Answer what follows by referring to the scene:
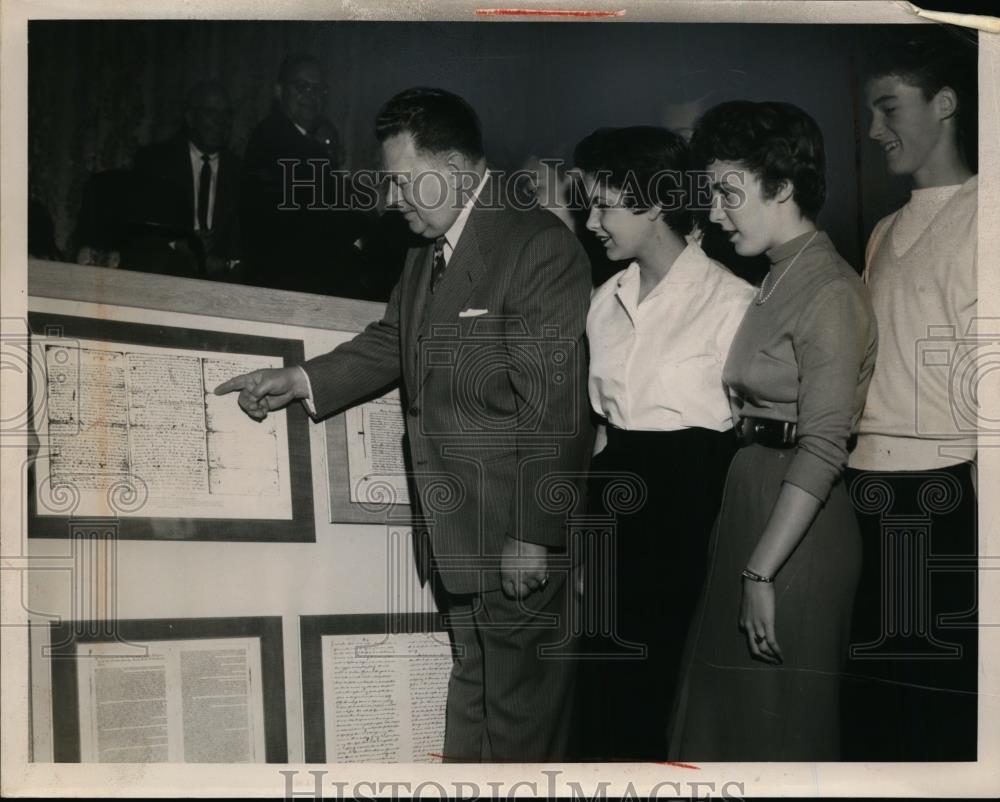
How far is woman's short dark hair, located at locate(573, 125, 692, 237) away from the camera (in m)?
2.76

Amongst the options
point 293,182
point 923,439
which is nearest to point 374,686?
point 293,182

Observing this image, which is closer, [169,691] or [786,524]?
[786,524]

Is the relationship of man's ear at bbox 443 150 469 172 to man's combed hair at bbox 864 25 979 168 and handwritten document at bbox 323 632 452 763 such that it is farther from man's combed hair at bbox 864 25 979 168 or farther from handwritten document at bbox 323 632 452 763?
handwritten document at bbox 323 632 452 763

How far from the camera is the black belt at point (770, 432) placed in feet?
8.72

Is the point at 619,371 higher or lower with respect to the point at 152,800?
higher

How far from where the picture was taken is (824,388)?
2.65 meters

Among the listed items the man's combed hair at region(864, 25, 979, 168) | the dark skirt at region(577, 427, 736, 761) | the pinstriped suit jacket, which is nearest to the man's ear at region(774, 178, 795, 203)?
the man's combed hair at region(864, 25, 979, 168)

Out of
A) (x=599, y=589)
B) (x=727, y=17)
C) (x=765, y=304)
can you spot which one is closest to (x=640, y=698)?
(x=599, y=589)

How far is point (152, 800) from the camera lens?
2832mm

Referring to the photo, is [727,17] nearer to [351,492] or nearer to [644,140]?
[644,140]

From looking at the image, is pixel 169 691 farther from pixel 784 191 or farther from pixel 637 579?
pixel 784 191

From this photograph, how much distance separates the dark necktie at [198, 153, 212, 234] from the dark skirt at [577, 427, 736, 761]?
4.20ft

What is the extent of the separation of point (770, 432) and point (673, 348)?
13.3 inches

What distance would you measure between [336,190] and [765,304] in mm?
1218
